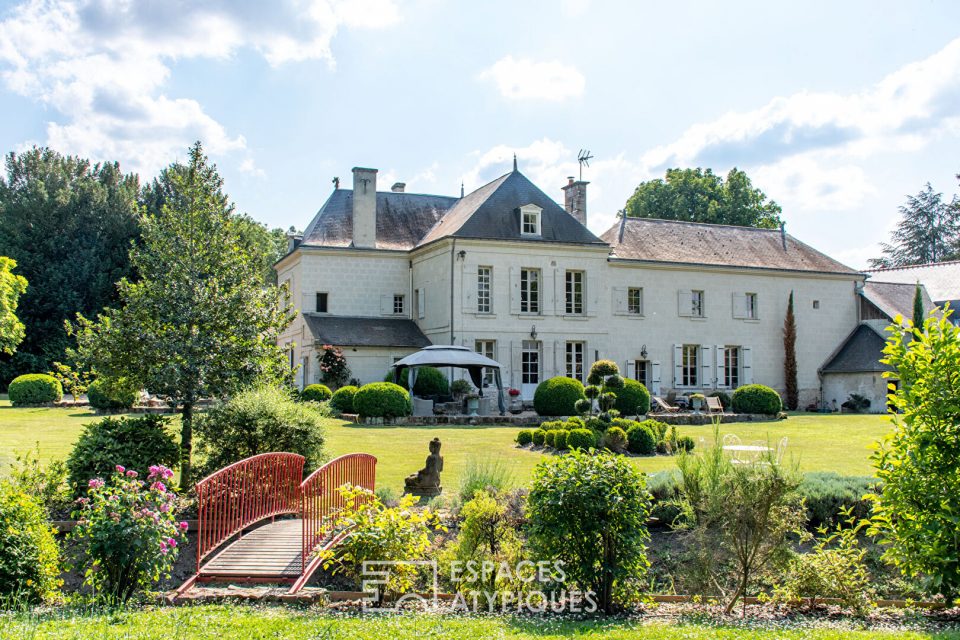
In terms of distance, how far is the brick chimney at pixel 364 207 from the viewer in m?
31.2

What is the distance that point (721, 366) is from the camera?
32.7 metres

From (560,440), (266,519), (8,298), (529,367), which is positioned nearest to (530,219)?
(529,367)

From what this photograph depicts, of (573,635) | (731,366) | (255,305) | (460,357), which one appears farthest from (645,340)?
(573,635)

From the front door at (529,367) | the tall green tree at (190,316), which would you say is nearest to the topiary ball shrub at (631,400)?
the front door at (529,367)

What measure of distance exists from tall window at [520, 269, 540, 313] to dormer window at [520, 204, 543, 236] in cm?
139

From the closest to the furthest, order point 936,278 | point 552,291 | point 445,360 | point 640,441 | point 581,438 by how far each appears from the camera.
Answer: point 581,438
point 640,441
point 445,360
point 552,291
point 936,278

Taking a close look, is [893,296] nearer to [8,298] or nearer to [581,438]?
[581,438]

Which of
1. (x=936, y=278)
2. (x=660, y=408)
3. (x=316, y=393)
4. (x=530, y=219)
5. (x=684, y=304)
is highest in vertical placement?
(x=530, y=219)

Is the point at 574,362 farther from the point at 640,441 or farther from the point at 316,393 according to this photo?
the point at 640,441

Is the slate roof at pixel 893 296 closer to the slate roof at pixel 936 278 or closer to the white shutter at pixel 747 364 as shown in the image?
the slate roof at pixel 936 278

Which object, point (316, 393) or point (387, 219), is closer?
point (316, 393)

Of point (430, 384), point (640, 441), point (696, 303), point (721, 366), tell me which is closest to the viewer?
point (640, 441)

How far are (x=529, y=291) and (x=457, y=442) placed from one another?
13027 mm

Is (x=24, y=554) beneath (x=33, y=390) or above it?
beneath
